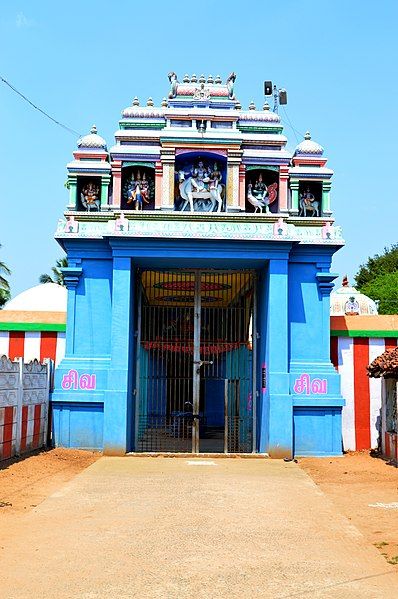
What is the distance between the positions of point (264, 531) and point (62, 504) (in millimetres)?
2604

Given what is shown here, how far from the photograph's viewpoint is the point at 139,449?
1555 centimetres

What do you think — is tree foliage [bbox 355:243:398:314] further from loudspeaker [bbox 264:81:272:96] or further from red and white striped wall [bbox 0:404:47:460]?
red and white striped wall [bbox 0:404:47:460]

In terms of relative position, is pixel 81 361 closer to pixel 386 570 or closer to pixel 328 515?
pixel 328 515

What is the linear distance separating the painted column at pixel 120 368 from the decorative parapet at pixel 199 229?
69 centimetres

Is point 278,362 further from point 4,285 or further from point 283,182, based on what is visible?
point 4,285

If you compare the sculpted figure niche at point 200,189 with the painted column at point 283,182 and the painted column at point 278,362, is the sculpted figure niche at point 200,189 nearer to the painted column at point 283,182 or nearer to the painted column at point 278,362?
the painted column at point 283,182

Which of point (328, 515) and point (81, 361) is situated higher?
point (81, 361)

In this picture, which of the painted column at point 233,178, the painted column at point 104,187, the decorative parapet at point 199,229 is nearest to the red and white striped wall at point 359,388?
the decorative parapet at point 199,229

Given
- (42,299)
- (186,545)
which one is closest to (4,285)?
(42,299)

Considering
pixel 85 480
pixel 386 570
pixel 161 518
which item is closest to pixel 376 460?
pixel 85 480

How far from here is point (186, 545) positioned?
21.5 feet

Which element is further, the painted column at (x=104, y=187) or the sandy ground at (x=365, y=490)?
the painted column at (x=104, y=187)

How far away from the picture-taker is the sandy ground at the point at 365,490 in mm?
7194

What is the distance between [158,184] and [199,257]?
2.26 metres
